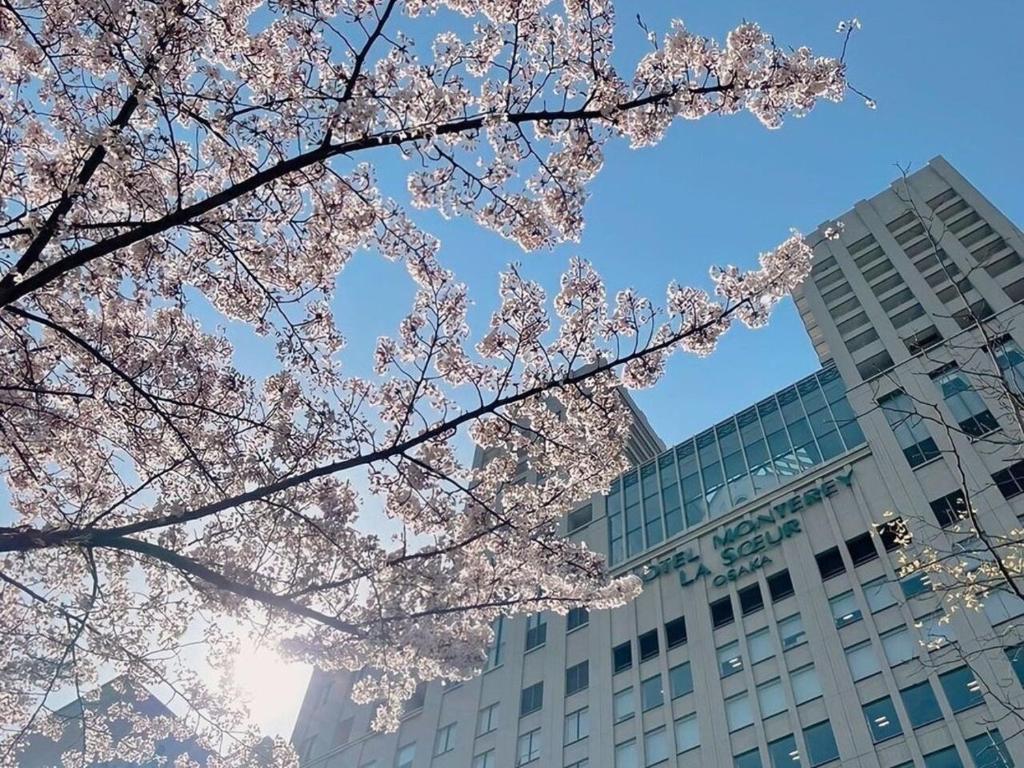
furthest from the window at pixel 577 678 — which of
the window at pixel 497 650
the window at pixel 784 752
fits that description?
the window at pixel 784 752

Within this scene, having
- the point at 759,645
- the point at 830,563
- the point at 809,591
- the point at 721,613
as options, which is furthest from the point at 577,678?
the point at 830,563

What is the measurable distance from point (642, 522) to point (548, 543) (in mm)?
33732

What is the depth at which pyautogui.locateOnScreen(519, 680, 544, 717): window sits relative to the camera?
37.1 m

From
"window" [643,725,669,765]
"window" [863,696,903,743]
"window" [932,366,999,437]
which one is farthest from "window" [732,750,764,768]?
"window" [932,366,999,437]

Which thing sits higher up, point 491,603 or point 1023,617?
point 1023,617

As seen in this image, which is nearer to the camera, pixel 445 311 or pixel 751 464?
pixel 445 311

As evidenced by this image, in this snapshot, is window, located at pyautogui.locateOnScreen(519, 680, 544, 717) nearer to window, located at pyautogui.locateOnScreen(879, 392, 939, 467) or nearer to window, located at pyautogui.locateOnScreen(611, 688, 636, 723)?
window, located at pyautogui.locateOnScreen(611, 688, 636, 723)

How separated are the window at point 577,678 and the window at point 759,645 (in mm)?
8713

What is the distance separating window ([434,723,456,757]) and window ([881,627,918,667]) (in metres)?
22.2

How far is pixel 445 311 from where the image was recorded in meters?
9.63

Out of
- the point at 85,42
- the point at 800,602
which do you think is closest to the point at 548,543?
the point at 85,42

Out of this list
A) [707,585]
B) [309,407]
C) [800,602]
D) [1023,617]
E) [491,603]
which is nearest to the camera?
[309,407]

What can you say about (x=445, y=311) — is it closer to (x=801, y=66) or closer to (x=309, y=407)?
(x=309, y=407)

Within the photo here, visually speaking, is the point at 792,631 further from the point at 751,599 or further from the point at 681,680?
the point at 681,680
